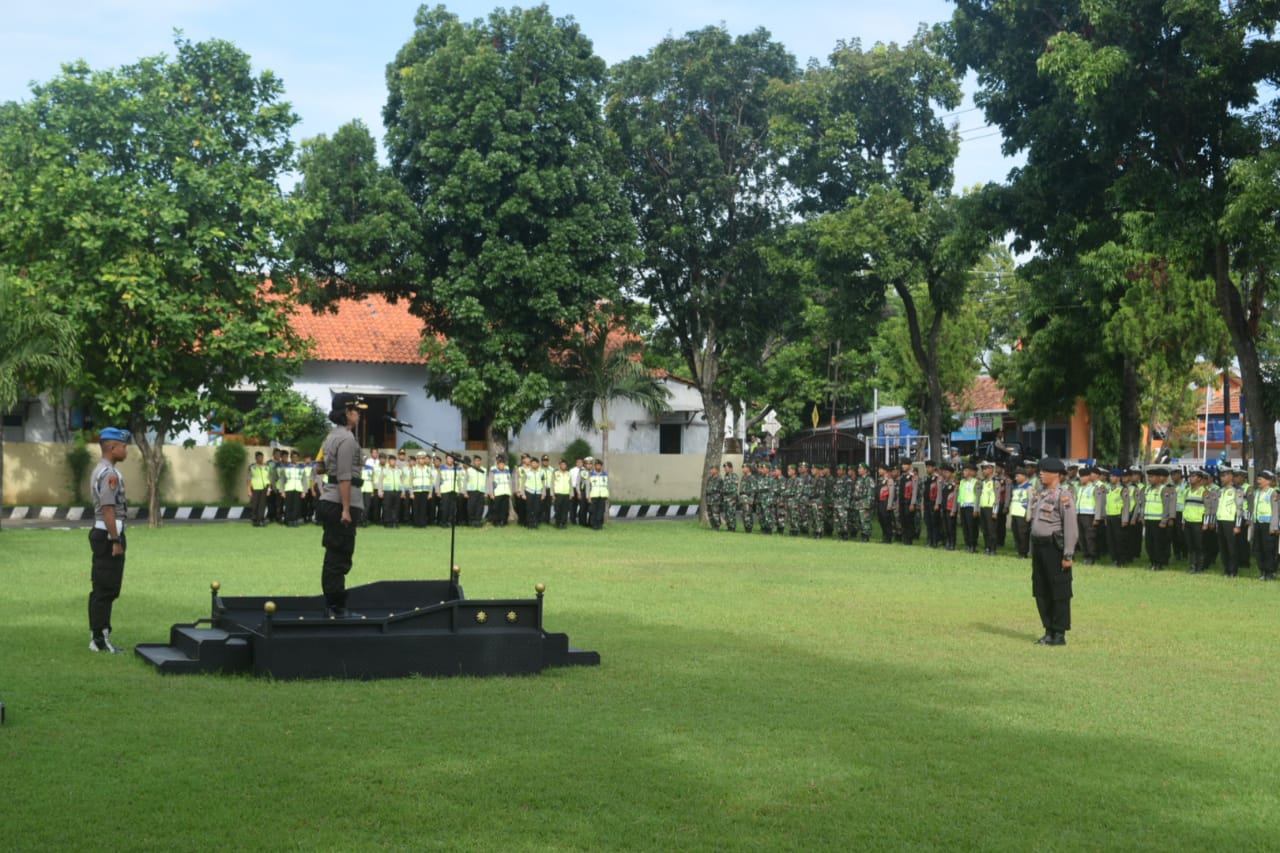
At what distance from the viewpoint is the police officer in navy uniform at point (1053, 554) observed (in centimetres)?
1230

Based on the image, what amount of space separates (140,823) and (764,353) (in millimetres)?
31632

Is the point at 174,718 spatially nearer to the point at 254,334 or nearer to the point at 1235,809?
the point at 1235,809

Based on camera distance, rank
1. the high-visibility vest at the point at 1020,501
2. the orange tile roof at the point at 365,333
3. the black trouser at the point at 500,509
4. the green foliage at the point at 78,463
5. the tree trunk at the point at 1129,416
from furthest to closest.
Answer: the orange tile roof at the point at 365,333 → the green foliage at the point at 78,463 → the black trouser at the point at 500,509 → the tree trunk at the point at 1129,416 → the high-visibility vest at the point at 1020,501

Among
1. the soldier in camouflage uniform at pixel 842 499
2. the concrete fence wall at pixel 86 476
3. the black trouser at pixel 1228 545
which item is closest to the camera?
the black trouser at pixel 1228 545

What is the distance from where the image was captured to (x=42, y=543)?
74.8 feet

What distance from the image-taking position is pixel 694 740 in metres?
7.86

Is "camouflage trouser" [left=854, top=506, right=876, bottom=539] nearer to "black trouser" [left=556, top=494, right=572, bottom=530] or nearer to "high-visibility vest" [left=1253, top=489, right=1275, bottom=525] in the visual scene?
"black trouser" [left=556, top=494, right=572, bottom=530]

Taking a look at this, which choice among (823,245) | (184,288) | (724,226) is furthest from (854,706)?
(724,226)

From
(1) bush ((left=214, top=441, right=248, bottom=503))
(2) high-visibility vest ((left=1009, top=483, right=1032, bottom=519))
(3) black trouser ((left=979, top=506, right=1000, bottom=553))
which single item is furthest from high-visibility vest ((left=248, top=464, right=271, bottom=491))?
(2) high-visibility vest ((left=1009, top=483, right=1032, bottom=519))

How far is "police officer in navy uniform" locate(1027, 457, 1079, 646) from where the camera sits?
12297 millimetres

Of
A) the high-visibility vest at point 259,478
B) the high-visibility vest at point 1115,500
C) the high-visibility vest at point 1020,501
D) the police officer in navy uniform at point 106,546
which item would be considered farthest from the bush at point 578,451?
the police officer in navy uniform at point 106,546

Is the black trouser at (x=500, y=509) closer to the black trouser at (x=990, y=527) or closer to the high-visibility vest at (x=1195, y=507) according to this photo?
the black trouser at (x=990, y=527)

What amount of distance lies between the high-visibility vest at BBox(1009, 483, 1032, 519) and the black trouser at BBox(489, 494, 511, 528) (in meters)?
13.1

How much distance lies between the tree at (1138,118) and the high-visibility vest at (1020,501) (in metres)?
4.05
